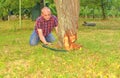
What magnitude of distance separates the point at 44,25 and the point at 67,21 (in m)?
0.94

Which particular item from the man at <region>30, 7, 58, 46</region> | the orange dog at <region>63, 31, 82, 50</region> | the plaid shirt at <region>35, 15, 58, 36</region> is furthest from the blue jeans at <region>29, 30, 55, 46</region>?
the orange dog at <region>63, 31, 82, 50</region>

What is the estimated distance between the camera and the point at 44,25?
870cm

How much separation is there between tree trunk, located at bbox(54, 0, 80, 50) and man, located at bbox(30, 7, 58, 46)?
1.72 ft

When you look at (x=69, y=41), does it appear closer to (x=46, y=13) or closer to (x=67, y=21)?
(x=67, y=21)

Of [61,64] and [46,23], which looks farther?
[46,23]

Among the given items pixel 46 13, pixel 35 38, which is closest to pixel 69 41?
pixel 46 13

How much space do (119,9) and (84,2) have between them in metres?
13.5

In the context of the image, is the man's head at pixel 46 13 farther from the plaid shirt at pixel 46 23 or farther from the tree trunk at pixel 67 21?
the tree trunk at pixel 67 21

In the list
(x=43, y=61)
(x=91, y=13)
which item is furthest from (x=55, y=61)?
(x=91, y=13)

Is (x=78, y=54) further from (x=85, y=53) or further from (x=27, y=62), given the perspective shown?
(x=27, y=62)

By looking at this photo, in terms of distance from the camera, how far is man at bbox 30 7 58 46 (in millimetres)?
8422

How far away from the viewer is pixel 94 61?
6.55m

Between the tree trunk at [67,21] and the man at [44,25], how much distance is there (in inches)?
20.7

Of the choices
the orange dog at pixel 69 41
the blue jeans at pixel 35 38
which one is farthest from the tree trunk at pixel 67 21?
the blue jeans at pixel 35 38
